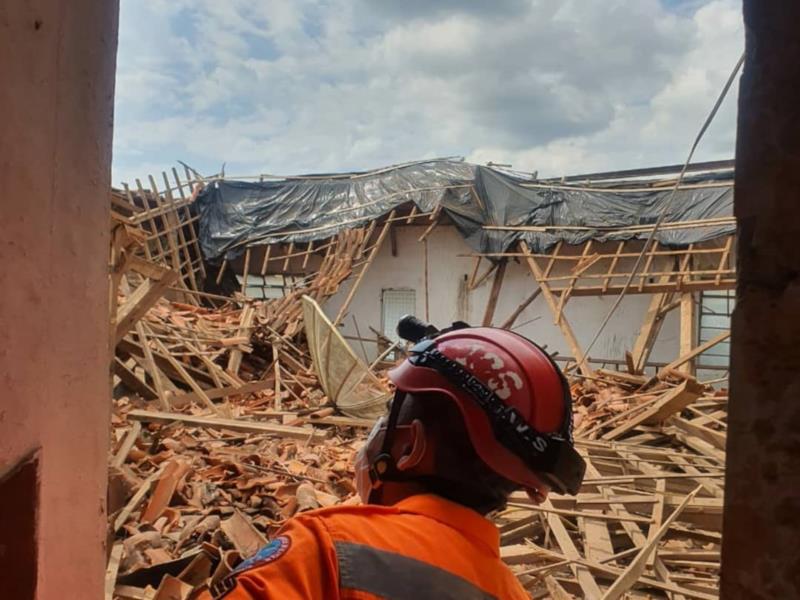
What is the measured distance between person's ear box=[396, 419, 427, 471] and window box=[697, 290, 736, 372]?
14.1 metres

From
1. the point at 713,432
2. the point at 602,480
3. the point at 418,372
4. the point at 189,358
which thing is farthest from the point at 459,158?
the point at 418,372

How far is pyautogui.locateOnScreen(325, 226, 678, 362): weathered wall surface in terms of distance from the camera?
15.1 metres

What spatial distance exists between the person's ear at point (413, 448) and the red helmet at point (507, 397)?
3.6 inches

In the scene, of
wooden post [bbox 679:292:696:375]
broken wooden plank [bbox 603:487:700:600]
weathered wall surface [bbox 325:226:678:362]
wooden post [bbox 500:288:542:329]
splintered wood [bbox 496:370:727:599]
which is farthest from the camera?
wooden post [bbox 500:288:542:329]

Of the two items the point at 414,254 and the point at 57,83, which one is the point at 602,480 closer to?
the point at 57,83

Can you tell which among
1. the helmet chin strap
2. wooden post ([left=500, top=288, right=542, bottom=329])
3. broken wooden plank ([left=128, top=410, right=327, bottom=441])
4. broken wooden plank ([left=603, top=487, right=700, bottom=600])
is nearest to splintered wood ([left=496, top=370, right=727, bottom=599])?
broken wooden plank ([left=603, top=487, right=700, bottom=600])

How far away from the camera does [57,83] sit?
1.24 metres

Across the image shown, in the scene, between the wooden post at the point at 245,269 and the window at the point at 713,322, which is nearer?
the window at the point at 713,322

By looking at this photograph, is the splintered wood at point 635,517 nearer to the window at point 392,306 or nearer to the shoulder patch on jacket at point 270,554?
the shoulder patch on jacket at point 270,554

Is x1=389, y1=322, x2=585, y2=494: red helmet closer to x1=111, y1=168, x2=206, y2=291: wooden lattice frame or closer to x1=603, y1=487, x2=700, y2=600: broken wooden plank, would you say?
x1=603, y1=487, x2=700, y2=600: broken wooden plank

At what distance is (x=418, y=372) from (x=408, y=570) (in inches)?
20.1

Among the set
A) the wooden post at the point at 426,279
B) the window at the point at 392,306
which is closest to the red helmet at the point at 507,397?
the wooden post at the point at 426,279

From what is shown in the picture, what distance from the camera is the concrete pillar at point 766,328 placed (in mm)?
693

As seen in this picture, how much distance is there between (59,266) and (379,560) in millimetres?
851
